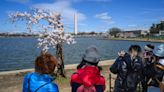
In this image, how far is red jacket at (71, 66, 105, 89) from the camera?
364 cm

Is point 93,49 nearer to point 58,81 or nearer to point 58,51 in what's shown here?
point 58,81

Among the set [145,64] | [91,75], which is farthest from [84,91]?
[145,64]

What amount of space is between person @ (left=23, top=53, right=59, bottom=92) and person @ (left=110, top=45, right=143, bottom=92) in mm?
1975

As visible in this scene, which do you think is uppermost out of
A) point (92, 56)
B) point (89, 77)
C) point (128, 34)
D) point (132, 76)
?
point (92, 56)

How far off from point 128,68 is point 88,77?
1.69 metres

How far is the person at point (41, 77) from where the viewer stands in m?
3.33

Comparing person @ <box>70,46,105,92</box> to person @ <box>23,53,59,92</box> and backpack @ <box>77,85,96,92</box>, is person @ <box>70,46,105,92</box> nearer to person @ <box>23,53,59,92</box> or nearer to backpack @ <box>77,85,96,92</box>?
backpack @ <box>77,85,96,92</box>

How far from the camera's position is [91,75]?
3674 mm

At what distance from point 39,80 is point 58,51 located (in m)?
8.96

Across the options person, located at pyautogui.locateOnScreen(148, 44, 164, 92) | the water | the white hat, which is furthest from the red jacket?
the water

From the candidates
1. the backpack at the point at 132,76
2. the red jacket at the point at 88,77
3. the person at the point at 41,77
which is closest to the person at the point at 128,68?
the backpack at the point at 132,76

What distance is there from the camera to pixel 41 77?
3348 mm

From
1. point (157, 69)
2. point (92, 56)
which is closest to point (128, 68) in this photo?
point (157, 69)

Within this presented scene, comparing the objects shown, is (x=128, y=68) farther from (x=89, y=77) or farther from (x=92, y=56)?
(x=89, y=77)
